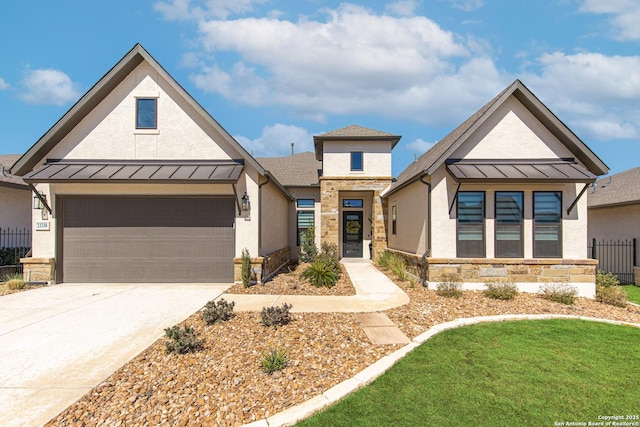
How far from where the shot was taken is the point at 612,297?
29.6 feet

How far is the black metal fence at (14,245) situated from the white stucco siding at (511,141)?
646 inches

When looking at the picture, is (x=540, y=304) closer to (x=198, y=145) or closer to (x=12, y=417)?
(x=12, y=417)

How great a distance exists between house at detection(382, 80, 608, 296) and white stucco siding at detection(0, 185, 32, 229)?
1631 centimetres

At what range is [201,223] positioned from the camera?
10.9m

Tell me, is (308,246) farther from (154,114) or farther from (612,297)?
(612,297)

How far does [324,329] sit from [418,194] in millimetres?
7171

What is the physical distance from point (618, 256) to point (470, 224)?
898 centimetres

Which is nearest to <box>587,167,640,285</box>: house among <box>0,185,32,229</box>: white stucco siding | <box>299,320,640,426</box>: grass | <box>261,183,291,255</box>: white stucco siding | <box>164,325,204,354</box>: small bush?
<box>299,320,640,426</box>: grass

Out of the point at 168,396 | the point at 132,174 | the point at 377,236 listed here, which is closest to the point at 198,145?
the point at 132,174

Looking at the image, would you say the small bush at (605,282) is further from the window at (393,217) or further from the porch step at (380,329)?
the porch step at (380,329)

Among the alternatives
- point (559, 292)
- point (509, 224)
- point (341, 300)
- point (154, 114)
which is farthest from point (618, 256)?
point (154, 114)

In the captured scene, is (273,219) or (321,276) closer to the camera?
(321,276)

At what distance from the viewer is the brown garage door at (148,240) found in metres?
10.9

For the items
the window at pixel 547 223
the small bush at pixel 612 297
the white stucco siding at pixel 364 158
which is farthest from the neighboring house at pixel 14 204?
the small bush at pixel 612 297
